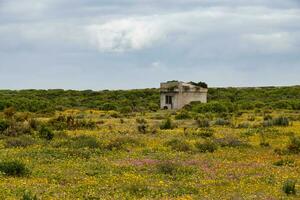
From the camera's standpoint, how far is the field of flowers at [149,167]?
13984 millimetres

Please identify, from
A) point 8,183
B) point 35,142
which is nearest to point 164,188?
point 8,183

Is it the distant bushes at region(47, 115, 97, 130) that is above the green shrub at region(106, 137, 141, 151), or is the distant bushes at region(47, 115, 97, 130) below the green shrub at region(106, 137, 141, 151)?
above

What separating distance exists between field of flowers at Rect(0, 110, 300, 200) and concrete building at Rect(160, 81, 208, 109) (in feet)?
119

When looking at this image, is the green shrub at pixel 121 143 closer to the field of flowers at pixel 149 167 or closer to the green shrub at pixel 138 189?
the field of flowers at pixel 149 167

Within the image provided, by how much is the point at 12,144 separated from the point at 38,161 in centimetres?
504

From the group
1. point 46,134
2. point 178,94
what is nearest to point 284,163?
point 46,134

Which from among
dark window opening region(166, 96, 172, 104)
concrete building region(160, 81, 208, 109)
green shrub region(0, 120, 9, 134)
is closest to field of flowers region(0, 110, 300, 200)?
green shrub region(0, 120, 9, 134)

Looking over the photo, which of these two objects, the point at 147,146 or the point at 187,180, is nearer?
the point at 187,180

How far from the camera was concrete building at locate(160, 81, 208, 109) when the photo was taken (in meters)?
65.5

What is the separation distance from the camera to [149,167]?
1822 cm

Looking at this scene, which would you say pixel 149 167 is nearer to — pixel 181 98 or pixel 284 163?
pixel 284 163

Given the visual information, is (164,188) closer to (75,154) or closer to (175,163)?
(175,163)

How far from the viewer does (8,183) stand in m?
14.9

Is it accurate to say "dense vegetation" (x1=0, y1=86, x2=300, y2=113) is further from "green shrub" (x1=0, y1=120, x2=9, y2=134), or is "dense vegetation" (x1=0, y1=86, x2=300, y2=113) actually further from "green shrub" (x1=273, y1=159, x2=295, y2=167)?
"green shrub" (x1=273, y1=159, x2=295, y2=167)
